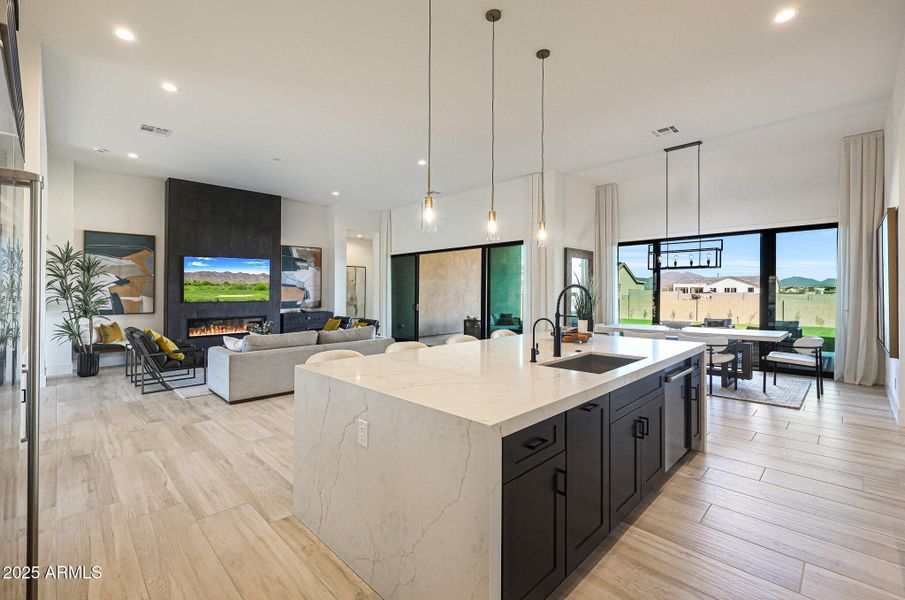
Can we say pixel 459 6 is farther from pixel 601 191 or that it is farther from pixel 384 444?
pixel 601 191

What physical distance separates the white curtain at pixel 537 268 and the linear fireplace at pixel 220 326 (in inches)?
210

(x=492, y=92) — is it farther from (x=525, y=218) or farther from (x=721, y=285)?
(x=721, y=285)

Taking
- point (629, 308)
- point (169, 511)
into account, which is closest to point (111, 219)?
point (169, 511)

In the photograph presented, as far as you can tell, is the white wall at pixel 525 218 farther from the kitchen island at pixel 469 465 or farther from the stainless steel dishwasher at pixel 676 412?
the kitchen island at pixel 469 465

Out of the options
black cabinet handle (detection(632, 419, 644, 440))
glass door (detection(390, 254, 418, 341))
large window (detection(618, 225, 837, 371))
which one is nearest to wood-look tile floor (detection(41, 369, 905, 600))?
black cabinet handle (detection(632, 419, 644, 440))

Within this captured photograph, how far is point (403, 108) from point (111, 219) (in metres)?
5.74

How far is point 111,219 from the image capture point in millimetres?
6809

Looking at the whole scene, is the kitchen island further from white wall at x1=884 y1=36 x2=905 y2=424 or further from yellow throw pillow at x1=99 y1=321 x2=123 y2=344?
yellow throw pillow at x1=99 y1=321 x2=123 y2=344

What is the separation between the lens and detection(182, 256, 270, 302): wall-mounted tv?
7281 mm

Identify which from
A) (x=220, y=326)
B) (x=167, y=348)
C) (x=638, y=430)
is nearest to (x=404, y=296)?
(x=220, y=326)

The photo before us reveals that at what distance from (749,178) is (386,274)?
7.33 meters

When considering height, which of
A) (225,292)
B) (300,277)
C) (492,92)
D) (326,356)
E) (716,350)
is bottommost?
(716,350)

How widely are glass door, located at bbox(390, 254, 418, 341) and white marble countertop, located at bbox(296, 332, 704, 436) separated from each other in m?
6.36

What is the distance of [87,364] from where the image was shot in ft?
19.6
